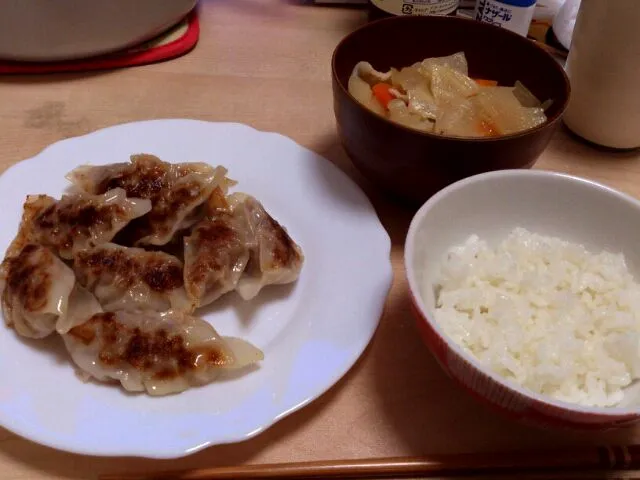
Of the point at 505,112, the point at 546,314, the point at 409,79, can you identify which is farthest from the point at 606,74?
the point at 546,314

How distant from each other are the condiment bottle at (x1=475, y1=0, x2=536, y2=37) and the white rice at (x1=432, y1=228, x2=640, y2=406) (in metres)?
0.85

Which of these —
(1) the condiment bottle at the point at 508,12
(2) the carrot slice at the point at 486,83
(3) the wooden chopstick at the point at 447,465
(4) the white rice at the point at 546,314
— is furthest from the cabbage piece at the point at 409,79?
(3) the wooden chopstick at the point at 447,465

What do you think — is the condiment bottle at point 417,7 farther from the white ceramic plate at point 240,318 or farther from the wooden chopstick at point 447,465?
the wooden chopstick at point 447,465

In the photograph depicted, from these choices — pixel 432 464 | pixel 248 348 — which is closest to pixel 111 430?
pixel 248 348

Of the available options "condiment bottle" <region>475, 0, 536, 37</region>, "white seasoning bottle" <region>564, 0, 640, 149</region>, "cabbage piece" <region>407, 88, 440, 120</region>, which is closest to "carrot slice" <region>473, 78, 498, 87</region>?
"cabbage piece" <region>407, 88, 440, 120</region>

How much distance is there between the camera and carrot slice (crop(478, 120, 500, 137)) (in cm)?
124

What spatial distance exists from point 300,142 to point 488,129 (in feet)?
1.73

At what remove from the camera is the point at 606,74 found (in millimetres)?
1455

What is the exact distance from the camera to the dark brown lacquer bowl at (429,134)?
3.73ft

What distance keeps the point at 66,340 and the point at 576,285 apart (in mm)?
863

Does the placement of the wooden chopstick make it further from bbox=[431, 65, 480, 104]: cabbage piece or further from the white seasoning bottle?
the white seasoning bottle

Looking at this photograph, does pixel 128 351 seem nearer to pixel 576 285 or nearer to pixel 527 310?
pixel 527 310

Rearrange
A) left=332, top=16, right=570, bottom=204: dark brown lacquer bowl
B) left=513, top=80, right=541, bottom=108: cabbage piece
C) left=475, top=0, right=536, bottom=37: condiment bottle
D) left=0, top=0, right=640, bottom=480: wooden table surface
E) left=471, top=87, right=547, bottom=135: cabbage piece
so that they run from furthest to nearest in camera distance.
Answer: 1. left=475, top=0, right=536, bottom=37: condiment bottle
2. left=513, top=80, right=541, bottom=108: cabbage piece
3. left=471, top=87, right=547, bottom=135: cabbage piece
4. left=332, top=16, right=570, bottom=204: dark brown lacquer bowl
5. left=0, top=0, right=640, bottom=480: wooden table surface

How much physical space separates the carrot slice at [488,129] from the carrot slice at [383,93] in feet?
0.66
